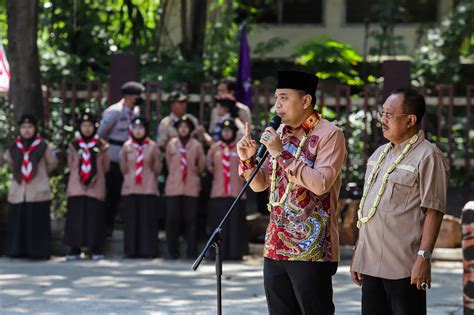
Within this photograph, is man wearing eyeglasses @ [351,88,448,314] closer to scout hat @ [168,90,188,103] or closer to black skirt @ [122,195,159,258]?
black skirt @ [122,195,159,258]

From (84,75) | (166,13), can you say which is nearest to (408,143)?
(84,75)

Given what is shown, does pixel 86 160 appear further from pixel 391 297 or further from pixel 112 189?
pixel 391 297

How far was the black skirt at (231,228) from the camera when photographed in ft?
41.4

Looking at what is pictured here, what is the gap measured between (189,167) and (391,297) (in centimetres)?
701

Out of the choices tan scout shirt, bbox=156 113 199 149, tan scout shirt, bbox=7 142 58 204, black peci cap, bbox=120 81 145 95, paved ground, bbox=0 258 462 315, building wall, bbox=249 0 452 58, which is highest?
building wall, bbox=249 0 452 58

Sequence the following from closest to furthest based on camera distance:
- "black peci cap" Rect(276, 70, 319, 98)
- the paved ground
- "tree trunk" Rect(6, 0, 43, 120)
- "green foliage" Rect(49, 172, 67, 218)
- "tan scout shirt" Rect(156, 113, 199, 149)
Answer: "black peci cap" Rect(276, 70, 319, 98), the paved ground, "tan scout shirt" Rect(156, 113, 199, 149), "green foliage" Rect(49, 172, 67, 218), "tree trunk" Rect(6, 0, 43, 120)

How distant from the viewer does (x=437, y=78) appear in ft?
54.8

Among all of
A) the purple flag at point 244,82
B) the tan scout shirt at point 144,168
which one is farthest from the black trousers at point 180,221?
the purple flag at point 244,82

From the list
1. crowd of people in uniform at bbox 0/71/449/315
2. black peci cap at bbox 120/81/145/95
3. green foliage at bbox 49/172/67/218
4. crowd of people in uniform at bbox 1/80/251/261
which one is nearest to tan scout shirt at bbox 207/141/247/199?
crowd of people in uniform at bbox 1/80/251/261

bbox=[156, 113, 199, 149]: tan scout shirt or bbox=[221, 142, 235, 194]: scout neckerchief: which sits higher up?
bbox=[156, 113, 199, 149]: tan scout shirt

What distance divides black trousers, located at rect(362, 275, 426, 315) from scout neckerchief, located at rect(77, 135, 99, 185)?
7010 mm

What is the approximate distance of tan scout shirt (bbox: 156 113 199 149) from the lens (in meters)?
13.0

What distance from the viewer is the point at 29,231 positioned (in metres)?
12.6

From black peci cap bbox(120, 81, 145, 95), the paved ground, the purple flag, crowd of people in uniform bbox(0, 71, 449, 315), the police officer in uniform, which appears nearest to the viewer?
crowd of people in uniform bbox(0, 71, 449, 315)
